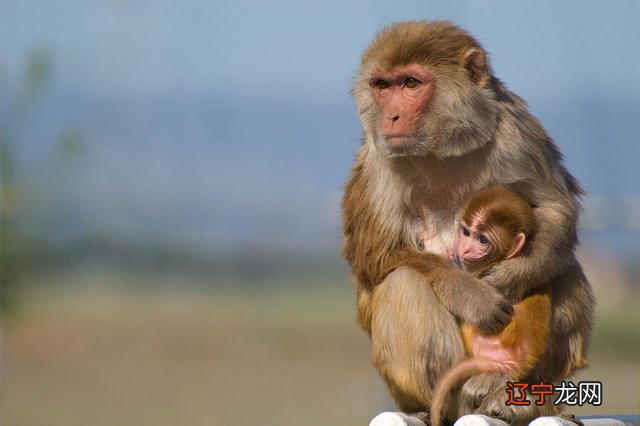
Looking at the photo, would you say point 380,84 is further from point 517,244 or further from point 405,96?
point 517,244

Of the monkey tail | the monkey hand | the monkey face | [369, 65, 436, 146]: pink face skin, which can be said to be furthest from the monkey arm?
[369, 65, 436, 146]: pink face skin

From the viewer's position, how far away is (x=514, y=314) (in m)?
5.41

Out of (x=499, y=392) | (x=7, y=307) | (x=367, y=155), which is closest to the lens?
(x=499, y=392)

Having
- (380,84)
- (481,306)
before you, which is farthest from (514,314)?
(380,84)

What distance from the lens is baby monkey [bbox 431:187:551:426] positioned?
5.29 meters

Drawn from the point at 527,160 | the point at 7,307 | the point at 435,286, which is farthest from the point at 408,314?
the point at 7,307

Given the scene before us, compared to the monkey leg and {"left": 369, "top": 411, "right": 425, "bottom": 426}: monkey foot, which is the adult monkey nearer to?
the monkey leg

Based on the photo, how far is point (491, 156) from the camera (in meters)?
5.43

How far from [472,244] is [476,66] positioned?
0.86 m

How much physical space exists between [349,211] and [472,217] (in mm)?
691

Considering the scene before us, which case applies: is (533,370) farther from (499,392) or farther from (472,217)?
(472,217)

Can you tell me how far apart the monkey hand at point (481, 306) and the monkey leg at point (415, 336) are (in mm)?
96

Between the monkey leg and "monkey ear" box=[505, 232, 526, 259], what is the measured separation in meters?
0.41

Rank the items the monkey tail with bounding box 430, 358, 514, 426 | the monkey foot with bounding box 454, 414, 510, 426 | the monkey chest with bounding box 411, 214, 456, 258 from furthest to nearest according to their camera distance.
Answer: the monkey chest with bounding box 411, 214, 456, 258 → the monkey tail with bounding box 430, 358, 514, 426 → the monkey foot with bounding box 454, 414, 510, 426
